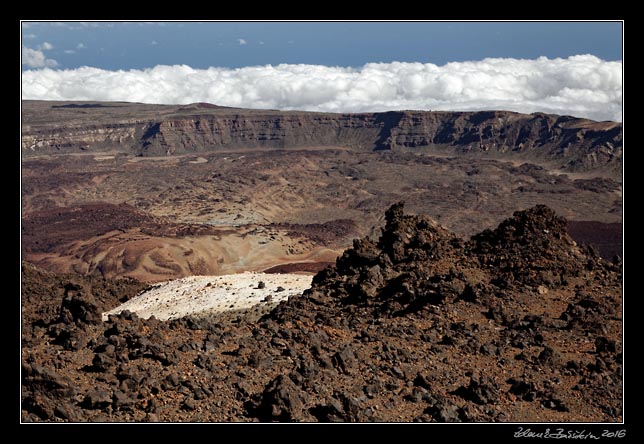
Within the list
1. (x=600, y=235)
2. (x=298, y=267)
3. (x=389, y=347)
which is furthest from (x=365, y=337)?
(x=600, y=235)

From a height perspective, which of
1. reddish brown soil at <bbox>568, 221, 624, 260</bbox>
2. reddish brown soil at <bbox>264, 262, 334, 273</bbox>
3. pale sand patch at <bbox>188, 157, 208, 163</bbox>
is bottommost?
reddish brown soil at <bbox>264, 262, 334, 273</bbox>

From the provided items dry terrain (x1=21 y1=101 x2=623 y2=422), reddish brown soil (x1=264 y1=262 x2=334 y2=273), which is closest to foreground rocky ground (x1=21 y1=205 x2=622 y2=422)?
dry terrain (x1=21 y1=101 x2=623 y2=422)

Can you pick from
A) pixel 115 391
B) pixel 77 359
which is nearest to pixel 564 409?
pixel 115 391

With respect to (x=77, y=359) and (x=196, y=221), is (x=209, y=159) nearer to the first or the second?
(x=196, y=221)

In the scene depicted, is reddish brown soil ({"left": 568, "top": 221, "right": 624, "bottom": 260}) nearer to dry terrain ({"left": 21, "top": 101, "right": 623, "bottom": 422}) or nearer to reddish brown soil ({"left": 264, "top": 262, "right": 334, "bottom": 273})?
reddish brown soil ({"left": 264, "top": 262, "right": 334, "bottom": 273})

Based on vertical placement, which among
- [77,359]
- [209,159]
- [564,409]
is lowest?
[564,409]
